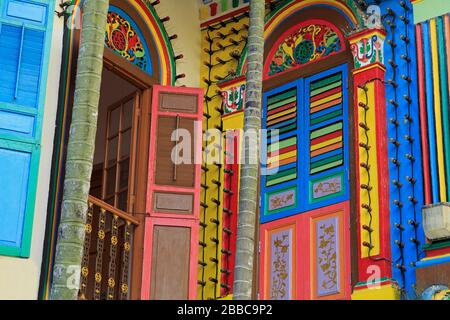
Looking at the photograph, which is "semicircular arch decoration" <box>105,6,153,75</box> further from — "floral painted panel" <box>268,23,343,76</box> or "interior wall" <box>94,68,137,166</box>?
"floral painted panel" <box>268,23,343,76</box>

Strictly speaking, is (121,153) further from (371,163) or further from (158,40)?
(371,163)

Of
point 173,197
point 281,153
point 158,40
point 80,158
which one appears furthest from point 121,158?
point 80,158

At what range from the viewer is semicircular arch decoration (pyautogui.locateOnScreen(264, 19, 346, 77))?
1038cm

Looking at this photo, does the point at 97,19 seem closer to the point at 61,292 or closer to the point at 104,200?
the point at 61,292

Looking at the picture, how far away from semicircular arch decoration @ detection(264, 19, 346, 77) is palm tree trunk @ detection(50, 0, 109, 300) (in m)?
3.15

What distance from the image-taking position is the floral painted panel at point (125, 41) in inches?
409

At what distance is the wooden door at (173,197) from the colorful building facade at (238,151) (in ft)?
0.04

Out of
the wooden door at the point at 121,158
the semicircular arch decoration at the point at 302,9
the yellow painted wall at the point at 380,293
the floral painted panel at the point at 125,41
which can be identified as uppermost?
the semicircular arch decoration at the point at 302,9

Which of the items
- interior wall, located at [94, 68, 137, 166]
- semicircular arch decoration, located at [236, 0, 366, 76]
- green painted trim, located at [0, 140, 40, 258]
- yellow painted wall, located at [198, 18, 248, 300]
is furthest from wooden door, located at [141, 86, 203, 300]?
green painted trim, located at [0, 140, 40, 258]

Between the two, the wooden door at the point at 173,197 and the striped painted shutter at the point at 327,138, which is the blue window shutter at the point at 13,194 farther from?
the striped painted shutter at the point at 327,138

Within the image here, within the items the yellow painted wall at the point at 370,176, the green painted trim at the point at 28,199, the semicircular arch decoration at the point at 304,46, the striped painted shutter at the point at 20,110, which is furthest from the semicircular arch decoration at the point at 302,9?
the green painted trim at the point at 28,199

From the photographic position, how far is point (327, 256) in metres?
9.66

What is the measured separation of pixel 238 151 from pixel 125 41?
5.05ft

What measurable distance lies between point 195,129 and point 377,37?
6.24 ft
